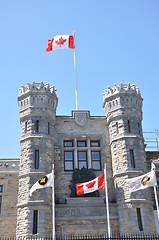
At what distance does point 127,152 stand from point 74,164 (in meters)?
4.50

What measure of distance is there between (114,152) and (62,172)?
4481 millimetres

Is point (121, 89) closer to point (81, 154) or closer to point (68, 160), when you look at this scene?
point (81, 154)

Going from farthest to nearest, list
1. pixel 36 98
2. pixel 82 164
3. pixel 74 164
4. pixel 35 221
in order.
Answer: pixel 36 98 → pixel 82 164 → pixel 74 164 → pixel 35 221

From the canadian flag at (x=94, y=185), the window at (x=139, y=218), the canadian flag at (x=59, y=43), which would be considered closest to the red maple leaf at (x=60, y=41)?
the canadian flag at (x=59, y=43)

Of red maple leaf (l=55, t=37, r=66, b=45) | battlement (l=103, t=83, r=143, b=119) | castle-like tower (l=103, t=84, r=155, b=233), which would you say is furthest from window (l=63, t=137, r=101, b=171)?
red maple leaf (l=55, t=37, r=66, b=45)

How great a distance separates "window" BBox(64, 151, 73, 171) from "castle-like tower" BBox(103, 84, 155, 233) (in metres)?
3.49

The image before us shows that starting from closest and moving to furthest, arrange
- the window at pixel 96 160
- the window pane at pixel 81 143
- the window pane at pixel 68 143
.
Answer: the window at pixel 96 160 < the window pane at pixel 68 143 < the window pane at pixel 81 143

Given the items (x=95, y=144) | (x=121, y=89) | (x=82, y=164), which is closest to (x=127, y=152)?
(x=95, y=144)

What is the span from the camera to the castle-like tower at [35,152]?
22734 mm

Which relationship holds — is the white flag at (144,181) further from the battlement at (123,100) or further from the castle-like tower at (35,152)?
the battlement at (123,100)

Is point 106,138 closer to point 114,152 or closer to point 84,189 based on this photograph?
point 114,152

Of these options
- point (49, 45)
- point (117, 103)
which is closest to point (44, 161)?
point (117, 103)

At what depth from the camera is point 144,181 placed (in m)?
20.8

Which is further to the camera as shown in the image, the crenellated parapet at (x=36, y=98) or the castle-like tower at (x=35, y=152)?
the crenellated parapet at (x=36, y=98)
